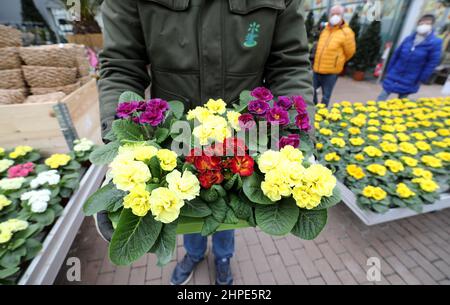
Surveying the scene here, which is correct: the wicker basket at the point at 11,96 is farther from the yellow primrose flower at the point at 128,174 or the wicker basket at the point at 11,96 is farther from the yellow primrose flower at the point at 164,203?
the yellow primrose flower at the point at 164,203

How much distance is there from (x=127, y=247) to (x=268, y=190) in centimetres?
54

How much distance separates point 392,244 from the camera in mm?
2279

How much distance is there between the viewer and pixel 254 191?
3.05 ft

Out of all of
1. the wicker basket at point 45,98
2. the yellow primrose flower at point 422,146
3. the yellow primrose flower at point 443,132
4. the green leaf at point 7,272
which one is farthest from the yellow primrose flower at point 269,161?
the yellow primrose flower at point 443,132

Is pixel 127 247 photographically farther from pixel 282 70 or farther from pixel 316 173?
pixel 282 70

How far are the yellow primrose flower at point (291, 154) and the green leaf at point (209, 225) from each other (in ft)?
1.18

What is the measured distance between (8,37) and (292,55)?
100 inches

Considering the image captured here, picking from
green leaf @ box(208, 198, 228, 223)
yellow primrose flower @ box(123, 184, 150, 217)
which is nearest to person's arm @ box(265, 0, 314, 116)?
green leaf @ box(208, 198, 228, 223)

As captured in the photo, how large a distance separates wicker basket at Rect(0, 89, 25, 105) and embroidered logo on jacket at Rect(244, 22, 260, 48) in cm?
219

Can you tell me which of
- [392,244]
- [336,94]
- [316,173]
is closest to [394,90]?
[336,94]

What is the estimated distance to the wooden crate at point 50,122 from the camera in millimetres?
2084

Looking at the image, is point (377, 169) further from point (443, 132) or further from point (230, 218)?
point (230, 218)

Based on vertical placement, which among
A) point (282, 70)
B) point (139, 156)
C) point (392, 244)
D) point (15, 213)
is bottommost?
point (392, 244)

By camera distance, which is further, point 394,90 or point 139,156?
point 394,90
